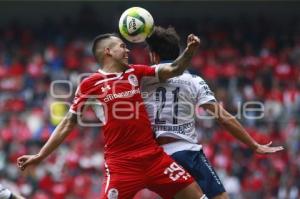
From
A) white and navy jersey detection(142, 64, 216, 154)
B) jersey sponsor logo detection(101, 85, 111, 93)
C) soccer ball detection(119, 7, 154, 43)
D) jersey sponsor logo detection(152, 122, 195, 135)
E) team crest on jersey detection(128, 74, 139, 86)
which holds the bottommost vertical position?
jersey sponsor logo detection(152, 122, 195, 135)

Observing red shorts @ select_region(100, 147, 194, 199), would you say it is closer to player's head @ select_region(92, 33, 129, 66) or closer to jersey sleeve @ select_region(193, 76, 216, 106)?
jersey sleeve @ select_region(193, 76, 216, 106)

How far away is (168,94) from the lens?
6.92m

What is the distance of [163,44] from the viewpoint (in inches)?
276

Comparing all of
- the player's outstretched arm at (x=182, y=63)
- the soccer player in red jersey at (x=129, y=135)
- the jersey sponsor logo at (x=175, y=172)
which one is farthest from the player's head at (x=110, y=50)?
the jersey sponsor logo at (x=175, y=172)

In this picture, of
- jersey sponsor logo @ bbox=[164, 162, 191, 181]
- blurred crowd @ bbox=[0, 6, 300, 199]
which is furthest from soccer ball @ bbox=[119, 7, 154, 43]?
blurred crowd @ bbox=[0, 6, 300, 199]

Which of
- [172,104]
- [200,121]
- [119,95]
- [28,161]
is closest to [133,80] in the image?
[119,95]

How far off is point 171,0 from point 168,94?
42.5ft

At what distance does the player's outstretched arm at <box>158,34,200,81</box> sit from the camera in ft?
21.1

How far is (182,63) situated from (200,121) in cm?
869

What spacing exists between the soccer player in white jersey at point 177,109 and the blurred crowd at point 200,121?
6580 millimetres

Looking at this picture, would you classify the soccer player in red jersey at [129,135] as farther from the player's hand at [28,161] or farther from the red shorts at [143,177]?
the player's hand at [28,161]

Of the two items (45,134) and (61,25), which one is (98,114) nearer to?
(45,134)

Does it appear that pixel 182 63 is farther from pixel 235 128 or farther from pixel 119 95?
pixel 235 128

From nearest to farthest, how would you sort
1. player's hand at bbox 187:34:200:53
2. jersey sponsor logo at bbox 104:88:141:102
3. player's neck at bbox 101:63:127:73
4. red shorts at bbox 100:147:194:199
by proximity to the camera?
player's hand at bbox 187:34:200:53 < red shorts at bbox 100:147:194:199 < jersey sponsor logo at bbox 104:88:141:102 < player's neck at bbox 101:63:127:73
